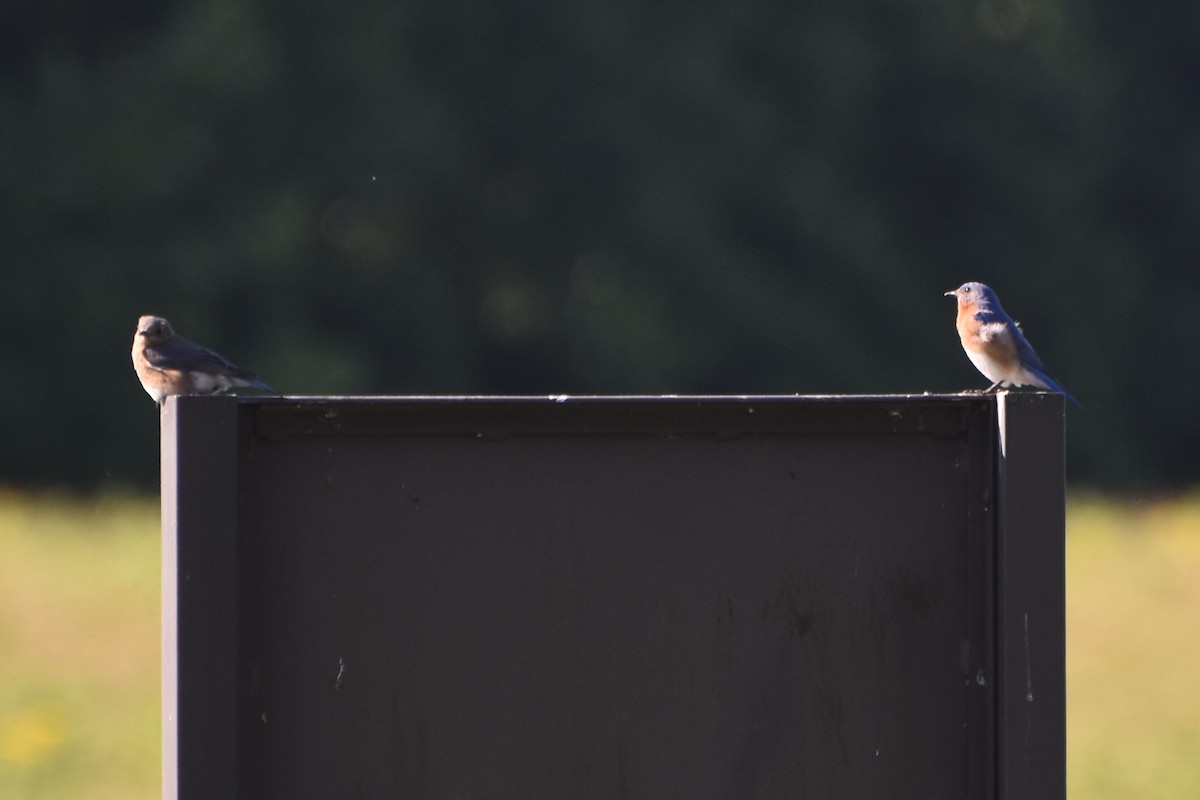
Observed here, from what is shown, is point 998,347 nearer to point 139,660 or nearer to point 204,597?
point 204,597

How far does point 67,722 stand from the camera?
895 cm

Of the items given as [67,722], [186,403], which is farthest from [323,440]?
[67,722]

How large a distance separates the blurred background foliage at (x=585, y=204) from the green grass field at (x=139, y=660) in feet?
33.9

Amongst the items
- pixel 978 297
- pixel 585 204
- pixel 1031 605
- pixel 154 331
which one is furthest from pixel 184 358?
pixel 585 204

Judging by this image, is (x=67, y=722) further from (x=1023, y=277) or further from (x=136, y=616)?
(x=1023, y=277)

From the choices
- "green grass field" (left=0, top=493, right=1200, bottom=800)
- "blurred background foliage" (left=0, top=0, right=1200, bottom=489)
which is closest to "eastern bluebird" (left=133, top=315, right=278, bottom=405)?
"green grass field" (left=0, top=493, right=1200, bottom=800)

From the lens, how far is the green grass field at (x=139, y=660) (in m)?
8.49

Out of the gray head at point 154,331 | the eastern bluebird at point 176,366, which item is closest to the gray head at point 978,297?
the eastern bluebird at point 176,366

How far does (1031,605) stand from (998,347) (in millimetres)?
4094

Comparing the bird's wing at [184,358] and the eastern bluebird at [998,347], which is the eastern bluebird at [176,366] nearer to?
the bird's wing at [184,358]

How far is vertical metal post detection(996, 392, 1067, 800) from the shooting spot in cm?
278

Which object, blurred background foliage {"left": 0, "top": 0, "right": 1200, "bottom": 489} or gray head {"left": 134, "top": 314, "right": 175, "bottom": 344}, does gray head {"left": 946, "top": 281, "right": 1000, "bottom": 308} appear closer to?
gray head {"left": 134, "top": 314, "right": 175, "bottom": 344}

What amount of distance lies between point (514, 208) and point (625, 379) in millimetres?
3769

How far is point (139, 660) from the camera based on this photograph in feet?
33.3
